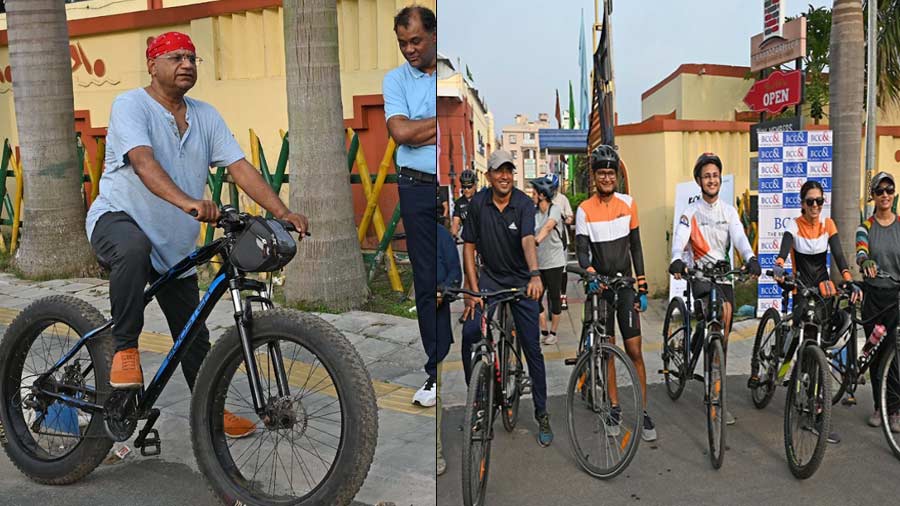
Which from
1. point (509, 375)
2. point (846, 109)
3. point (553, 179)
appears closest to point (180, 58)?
point (509, 375)

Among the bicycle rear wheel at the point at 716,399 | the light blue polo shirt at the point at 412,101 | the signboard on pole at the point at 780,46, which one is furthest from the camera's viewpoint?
the signboard on pole at the point at 780,46

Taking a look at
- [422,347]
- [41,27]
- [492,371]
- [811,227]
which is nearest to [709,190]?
[811,227]

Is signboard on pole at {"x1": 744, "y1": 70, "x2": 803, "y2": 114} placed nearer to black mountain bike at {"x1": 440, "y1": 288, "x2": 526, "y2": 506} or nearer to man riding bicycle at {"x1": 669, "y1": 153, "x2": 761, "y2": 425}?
man riding bicycle at {"x1": 669, "y1": 153, "x2": 761, "y2": 425}

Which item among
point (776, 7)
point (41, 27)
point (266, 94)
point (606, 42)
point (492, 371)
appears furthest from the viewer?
point (776, 7)

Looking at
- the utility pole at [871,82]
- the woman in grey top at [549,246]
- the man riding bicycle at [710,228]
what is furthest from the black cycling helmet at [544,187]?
the utility pole at [871,82]

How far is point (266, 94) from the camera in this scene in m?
2.83

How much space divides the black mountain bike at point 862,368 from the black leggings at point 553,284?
1.43 metres

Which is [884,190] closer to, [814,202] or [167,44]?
[814,202]

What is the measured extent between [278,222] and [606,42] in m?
1.65

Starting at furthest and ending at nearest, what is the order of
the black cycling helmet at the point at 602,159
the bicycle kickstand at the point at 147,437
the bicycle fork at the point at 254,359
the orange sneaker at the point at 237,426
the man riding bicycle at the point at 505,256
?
the black cycling helmet at the point at 602,159 < the man riding bicycle at the point at 505,256 < the bicycle kickstand at the point at 147,437 < the orange sneaker at the point at 237,426 < the bicycle fork at the point at 254,359

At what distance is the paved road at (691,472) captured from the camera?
3.41 meters

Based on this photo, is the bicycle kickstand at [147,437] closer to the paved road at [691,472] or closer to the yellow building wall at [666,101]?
the paved road at [691,472]

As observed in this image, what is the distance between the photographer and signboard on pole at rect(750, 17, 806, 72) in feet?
20.3

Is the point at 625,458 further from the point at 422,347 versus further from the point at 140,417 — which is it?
the point at 140,417
